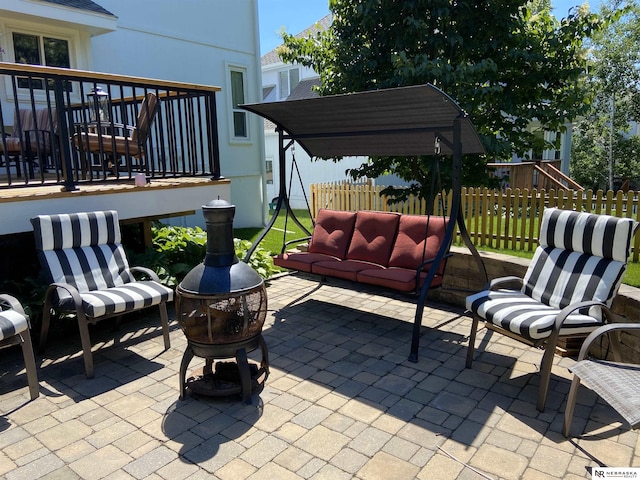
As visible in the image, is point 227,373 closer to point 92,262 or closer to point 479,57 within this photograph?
point 92,262

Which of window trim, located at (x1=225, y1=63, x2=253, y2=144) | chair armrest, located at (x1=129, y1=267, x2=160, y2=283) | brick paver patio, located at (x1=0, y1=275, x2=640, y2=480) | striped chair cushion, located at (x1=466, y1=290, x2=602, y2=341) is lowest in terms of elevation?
brick paver patio, located at (x1=0, y1=275, x2=640, y2=480)

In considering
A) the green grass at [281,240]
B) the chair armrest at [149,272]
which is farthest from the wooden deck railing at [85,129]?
the green grass at [281,240]

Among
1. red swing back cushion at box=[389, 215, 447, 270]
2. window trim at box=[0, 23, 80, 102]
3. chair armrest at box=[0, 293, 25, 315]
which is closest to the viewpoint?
chair armrest at box=[0, 293, 25, 315]

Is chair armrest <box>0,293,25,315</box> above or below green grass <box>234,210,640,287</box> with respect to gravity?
above

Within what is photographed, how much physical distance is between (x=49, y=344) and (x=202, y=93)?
3.65 metres

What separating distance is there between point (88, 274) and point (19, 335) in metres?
1.06

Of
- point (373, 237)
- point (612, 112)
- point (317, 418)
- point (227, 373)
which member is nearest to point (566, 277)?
point (373, 237)

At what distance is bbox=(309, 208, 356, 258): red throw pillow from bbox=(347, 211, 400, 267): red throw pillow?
0.10 metres

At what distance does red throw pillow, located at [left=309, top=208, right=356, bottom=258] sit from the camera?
5859 millimetres

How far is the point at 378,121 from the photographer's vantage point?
506 cm

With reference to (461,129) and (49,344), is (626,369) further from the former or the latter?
(49,344)

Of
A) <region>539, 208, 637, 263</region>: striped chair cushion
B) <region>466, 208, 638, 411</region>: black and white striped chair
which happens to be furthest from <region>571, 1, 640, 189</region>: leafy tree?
<region>466, 208, 638, 411</region>: black and white striped chair

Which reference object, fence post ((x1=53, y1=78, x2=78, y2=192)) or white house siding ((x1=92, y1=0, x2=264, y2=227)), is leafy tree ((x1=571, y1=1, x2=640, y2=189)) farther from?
fence post ((x1=53, y1=78, x2=78, y2=192))

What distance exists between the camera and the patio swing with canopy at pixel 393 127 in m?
4.26
